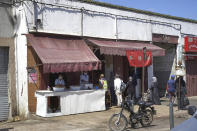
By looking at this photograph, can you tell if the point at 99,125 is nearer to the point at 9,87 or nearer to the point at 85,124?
the point at 85,124

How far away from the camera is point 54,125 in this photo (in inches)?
417

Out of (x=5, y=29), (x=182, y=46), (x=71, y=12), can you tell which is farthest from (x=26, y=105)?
(x=182, y=46)

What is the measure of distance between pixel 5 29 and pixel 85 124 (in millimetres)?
5732

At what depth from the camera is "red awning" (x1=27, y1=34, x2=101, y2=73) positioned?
12.0 meters

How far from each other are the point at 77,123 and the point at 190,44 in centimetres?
1279

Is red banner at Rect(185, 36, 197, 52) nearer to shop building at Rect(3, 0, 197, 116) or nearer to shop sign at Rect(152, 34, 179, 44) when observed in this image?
shop building at Rect(3, 0, 197, 116)

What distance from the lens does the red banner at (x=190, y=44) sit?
20.5 meters

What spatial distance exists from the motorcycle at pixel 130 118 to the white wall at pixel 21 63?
492cm

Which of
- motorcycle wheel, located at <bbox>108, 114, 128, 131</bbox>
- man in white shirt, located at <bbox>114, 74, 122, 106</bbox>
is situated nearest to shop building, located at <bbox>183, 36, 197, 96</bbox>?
man in white shirt, located at <bbox>114, 74, 122, 106</bbox>

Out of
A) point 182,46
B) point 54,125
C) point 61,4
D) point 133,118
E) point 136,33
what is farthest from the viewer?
point 182,46

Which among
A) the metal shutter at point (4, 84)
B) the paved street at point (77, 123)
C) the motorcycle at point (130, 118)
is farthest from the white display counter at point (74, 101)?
the motorcycle at point (130, 118)

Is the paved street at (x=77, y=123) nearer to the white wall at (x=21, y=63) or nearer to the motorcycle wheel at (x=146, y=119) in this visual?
the motorcycle wheel at (x=146, y=119)

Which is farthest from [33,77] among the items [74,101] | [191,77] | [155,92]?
[191,77]

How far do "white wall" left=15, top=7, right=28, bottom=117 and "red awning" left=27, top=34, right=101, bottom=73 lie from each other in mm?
532
